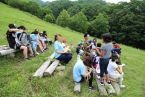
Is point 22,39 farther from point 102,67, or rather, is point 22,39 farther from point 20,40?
point 102,67

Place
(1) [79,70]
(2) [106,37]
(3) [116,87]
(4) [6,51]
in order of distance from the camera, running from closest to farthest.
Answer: (2) [106,37] → (1) [79,70] → (3) [116,87] → (4) [6,51]

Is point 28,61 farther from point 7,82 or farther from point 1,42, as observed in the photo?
point 1,42

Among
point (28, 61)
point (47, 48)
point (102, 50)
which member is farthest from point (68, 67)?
point (47, 48)

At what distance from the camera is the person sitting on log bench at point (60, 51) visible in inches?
649

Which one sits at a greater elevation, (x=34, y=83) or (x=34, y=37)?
(x=34, y=37)

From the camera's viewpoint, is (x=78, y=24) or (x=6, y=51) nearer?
(x=6, y=51)

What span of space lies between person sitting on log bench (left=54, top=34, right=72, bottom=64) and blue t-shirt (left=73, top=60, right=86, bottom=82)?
8.00 feet

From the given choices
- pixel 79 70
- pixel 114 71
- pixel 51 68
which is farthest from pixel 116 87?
pixel 51 68

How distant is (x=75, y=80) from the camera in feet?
46.8

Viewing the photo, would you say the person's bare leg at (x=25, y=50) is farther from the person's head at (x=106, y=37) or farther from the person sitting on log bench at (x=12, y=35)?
the person's head at (x=106, y=37)

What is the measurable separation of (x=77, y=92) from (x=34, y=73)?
2079 mm

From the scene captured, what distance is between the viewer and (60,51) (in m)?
16.4

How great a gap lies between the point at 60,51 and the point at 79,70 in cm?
255

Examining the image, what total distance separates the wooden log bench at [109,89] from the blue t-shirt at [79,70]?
96 cm
